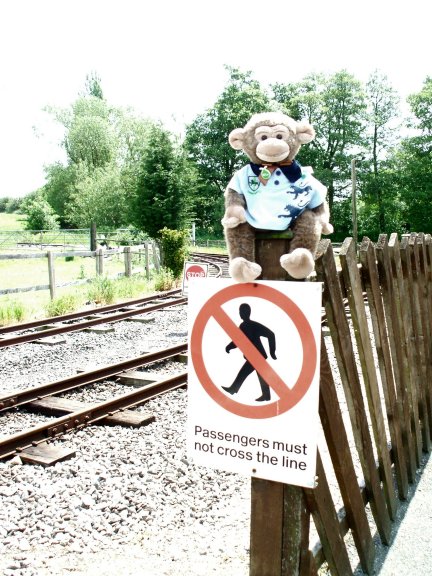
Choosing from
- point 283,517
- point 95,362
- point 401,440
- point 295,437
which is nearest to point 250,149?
point 295,437

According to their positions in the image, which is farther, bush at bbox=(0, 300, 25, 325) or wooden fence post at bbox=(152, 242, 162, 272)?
wooden fence post at bbox=(152, 242, 162, 272)

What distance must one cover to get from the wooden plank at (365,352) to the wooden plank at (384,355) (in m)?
0.18

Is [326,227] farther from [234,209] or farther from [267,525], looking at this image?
[267,525]

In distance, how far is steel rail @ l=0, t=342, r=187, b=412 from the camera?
6071mm

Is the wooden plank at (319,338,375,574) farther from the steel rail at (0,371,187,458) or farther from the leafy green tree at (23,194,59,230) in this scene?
the leafy green tree at (23,194,59,230)

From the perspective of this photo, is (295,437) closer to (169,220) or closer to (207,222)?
(169,220)

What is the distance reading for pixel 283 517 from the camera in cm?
208

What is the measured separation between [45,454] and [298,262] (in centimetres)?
344

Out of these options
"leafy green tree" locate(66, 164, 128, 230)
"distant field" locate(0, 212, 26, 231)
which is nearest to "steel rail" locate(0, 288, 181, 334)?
"leafy green tree" locate(66, 164, 128, 230)

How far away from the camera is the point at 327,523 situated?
238 cm

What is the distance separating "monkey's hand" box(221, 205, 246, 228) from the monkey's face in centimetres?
24

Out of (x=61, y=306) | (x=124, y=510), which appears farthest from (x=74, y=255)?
(x=124, y=510)

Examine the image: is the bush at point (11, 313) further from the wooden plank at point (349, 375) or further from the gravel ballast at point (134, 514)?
the wooden plank at point (349, 375)

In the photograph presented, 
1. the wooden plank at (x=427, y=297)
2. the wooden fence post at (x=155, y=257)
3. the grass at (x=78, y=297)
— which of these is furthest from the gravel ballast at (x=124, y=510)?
the wooden fence post at (x=155, y=257)
